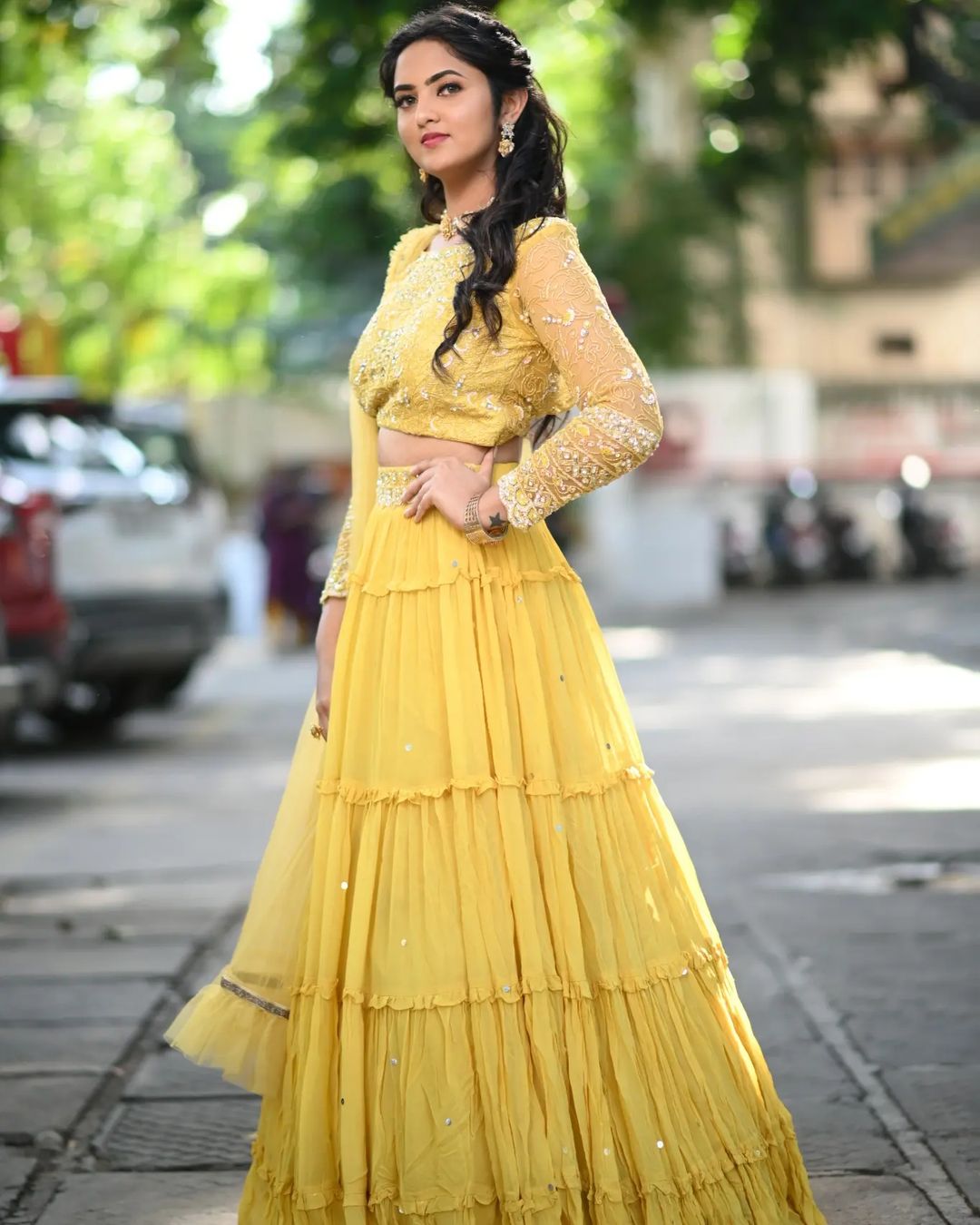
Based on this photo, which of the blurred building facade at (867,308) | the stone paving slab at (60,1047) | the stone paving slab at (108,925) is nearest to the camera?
the stone paving slab at (60,1047)

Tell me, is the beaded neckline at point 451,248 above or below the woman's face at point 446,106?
below

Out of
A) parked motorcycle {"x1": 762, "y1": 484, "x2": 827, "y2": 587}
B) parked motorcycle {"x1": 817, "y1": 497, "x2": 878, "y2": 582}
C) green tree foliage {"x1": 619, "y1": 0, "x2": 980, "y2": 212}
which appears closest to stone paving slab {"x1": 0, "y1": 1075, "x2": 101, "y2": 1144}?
green tree foliage {"x1": 619, "y1": 0, "x2": 980, "y2": 212}

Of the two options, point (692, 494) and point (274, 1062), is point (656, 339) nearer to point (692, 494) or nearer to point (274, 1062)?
point (692, 494)

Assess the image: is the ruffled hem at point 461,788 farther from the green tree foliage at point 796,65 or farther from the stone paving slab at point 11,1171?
the green tree foliage at point 796,65

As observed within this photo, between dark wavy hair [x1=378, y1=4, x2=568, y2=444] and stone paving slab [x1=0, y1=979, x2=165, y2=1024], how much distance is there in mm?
2508

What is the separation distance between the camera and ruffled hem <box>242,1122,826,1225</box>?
9.12ft

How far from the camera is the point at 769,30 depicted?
1077 cm

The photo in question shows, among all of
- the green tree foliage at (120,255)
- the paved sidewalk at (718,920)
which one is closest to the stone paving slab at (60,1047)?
the paved sidewalk at (718,920)

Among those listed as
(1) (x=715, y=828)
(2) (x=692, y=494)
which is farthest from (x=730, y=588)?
(1) (x=715, y=828)

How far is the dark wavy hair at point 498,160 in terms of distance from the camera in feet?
9.65

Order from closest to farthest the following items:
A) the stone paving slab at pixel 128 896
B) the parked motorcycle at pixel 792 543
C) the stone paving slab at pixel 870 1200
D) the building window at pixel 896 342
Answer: the stone paving slab at pixel 870 1200 → the stone paving slab at pixel 128 896 → the parked motorcycle at pixel 792 543 → the building window at pixel 896 342

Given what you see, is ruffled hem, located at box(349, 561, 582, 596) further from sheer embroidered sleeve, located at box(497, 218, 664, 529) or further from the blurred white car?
the blurred white car

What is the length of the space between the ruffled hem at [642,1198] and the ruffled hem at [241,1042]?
→ 0.12 meters

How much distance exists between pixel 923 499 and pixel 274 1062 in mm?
24216
